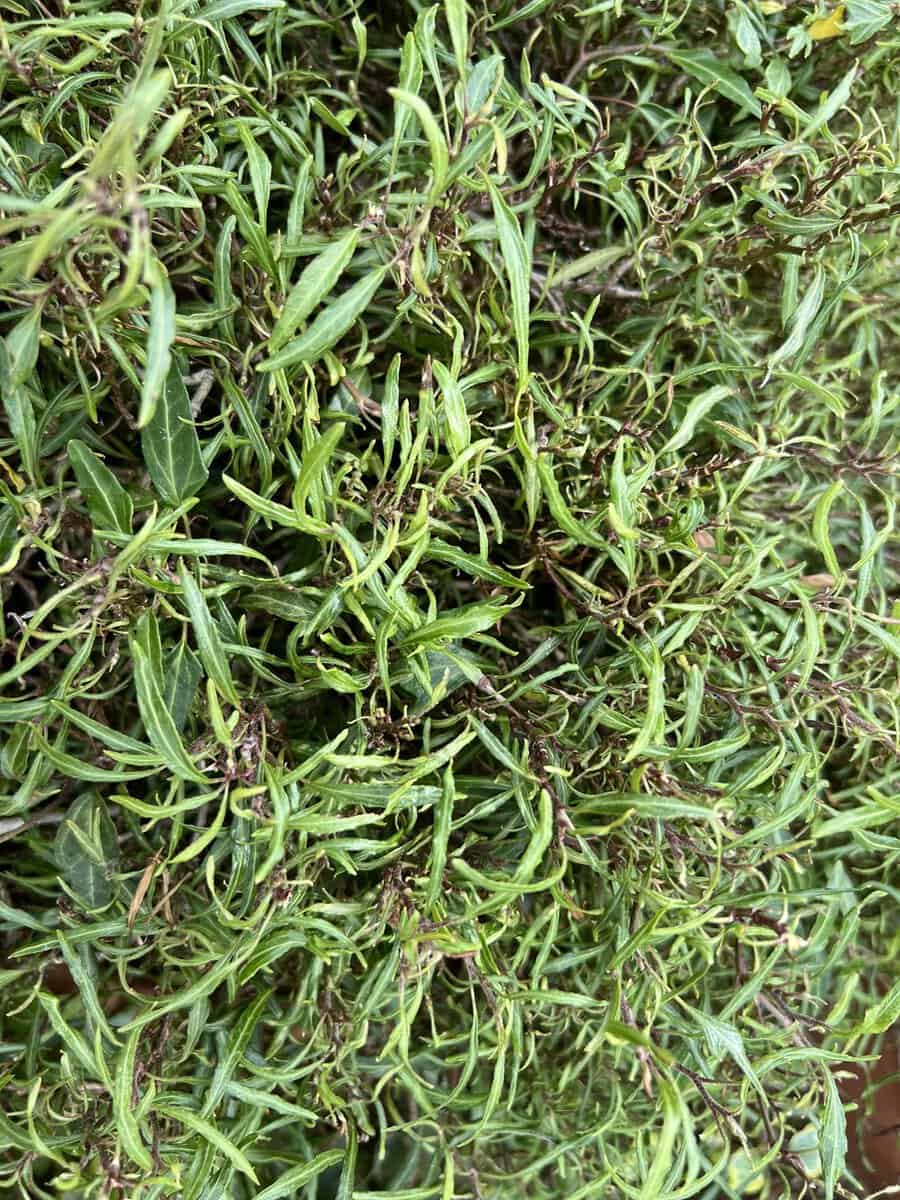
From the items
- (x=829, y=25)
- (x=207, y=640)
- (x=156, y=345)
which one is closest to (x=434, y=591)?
(x=207, y=640)

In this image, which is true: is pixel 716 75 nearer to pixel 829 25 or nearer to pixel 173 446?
pixel 829 25

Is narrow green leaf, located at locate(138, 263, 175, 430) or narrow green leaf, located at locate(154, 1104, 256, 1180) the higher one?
narrow green leaf, located at locate(138, 263, 175, 430)

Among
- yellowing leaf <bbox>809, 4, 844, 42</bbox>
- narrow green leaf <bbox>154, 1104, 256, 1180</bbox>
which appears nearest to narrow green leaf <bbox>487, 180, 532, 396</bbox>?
yellowing leaf <bbox>809, 4, 844, 42</bbox>

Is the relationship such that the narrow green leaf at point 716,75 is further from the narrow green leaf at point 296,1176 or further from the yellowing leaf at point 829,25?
the narrow green leaf at point 296,1176

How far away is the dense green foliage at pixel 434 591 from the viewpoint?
507 mm

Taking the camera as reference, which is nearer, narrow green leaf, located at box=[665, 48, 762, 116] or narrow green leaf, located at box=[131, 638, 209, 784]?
narrow green leaf, located at box=[131, 638, 209, 784]

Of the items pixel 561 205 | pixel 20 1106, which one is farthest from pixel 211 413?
pixel 20 1106

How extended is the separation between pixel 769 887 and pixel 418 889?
0.27 meters

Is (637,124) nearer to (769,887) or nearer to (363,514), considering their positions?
(363,514)

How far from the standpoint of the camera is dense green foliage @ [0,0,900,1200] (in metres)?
0.51

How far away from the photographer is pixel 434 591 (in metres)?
0.65

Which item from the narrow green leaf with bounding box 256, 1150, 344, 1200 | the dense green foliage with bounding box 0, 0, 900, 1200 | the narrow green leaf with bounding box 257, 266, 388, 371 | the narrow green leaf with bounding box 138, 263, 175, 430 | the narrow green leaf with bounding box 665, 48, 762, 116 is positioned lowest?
the narrow green leaf with bounding box 256, 1150, 344, 1200

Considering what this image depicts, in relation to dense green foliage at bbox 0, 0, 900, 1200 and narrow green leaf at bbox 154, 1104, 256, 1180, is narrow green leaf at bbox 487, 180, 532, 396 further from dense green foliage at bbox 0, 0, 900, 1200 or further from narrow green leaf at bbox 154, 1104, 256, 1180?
narrow green leaf at bbox 154, 1104, 256, 1180

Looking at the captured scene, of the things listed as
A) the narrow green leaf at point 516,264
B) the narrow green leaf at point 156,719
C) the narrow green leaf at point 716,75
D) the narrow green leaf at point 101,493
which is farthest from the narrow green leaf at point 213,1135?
the narrow green leaf at point 716,75
